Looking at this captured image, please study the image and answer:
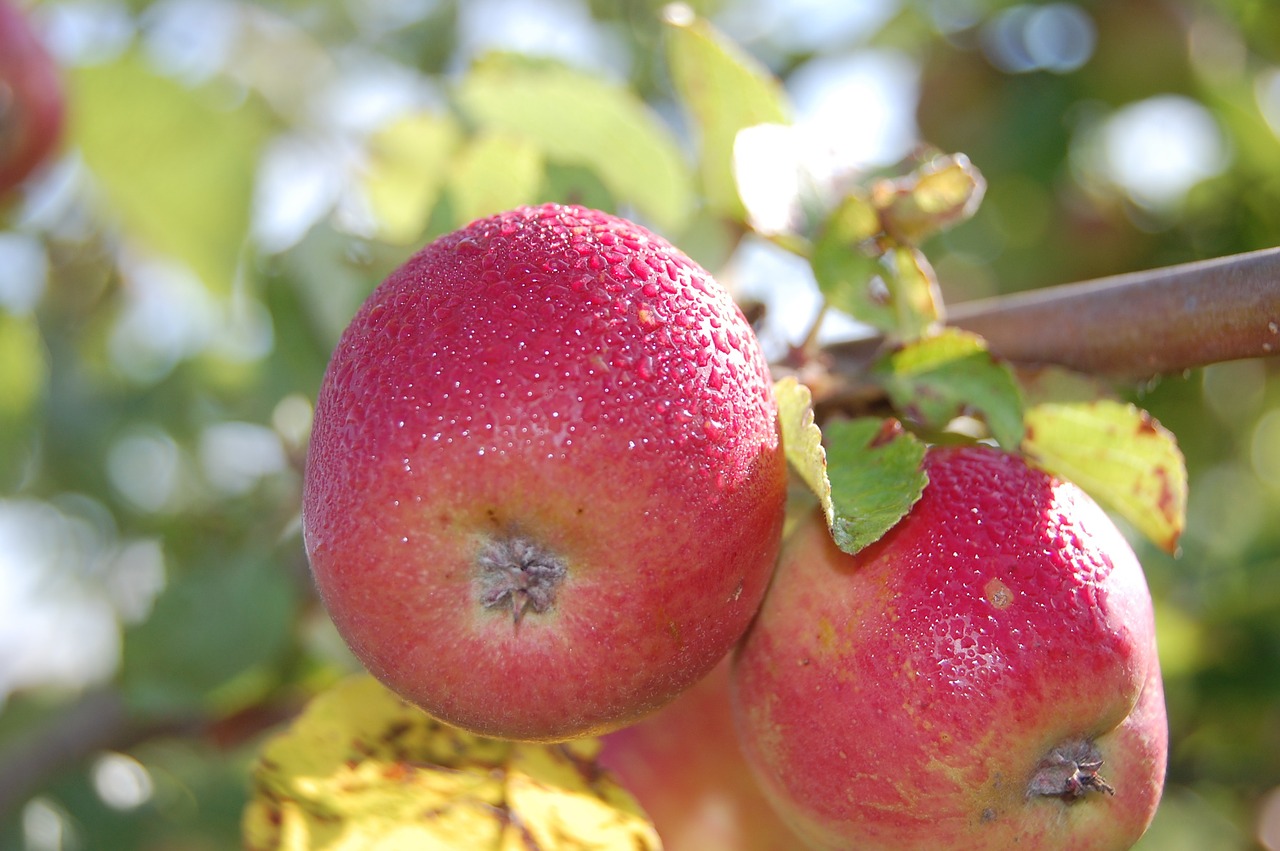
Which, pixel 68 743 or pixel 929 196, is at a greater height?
pixel 929 196

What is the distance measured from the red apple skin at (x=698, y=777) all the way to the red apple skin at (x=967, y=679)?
10.0 inches

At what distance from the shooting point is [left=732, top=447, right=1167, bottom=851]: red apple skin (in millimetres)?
654

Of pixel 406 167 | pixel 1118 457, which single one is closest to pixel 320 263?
pixel 406 167

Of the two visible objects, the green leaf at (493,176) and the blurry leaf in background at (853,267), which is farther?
the green leaf at (493,176)

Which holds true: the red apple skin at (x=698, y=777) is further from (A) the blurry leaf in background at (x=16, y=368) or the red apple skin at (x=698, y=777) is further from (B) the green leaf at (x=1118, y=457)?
(A) the blurry leaf in background at (x=16, y=368)

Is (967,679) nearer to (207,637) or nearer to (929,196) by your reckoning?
(929,196)

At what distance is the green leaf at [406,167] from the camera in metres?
1.34

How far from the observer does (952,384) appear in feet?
2.69

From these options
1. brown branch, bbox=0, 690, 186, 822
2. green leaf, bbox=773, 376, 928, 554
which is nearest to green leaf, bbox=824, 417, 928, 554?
green leaf, bbox=773, 376, 928, 554

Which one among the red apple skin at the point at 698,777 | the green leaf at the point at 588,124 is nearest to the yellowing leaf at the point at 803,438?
the red apple skin at the point at 698,777

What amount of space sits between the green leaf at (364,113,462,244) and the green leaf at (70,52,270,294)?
0.54 meters

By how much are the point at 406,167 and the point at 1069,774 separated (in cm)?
106

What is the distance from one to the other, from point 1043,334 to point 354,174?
38.6 inches

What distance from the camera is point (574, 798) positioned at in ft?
2.82
